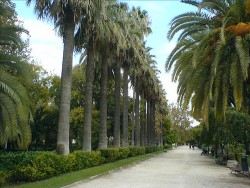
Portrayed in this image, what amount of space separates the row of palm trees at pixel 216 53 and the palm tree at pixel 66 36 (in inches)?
220

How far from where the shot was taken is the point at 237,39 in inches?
506

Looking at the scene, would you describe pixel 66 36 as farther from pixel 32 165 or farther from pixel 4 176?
pixel 4 176

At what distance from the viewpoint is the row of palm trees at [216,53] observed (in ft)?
42.2

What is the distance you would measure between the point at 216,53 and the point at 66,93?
8.75 m

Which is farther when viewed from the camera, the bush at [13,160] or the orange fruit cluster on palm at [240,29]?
the bush at [13,160]

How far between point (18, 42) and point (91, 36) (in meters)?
6.98

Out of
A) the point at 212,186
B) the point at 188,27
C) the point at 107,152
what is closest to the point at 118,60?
the point at 107,152

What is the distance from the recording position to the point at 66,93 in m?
19.0

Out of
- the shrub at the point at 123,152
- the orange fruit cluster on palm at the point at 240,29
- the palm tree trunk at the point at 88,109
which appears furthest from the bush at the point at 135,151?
the orange fruit cluster on palm at the point at 240,29

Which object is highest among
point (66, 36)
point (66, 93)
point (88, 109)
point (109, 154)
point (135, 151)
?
point (66, 36)

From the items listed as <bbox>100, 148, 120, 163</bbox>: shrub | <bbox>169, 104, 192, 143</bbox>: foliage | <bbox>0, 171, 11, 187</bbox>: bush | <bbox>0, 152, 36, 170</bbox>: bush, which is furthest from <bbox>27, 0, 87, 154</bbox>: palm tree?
<bbox>169, 104, 192, 143</bbox>: foliage

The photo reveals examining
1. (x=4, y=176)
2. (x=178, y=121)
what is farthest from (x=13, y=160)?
(x=178, y=121)

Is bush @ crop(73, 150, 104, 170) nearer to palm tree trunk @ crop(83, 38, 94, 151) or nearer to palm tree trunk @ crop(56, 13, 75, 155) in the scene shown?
palm tree trunk @ crop(83, 38, 94, 151)

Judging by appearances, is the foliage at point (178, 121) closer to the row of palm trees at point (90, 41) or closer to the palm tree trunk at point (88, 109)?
the row of palm trees at point (90, 41)
